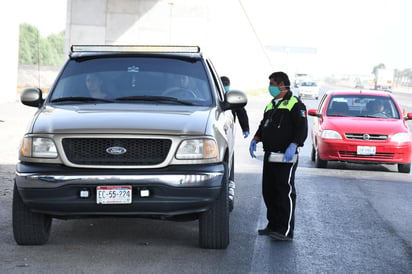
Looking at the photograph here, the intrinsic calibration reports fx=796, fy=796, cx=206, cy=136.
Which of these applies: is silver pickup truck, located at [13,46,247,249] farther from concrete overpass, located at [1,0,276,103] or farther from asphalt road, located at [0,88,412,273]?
concrete overpass, located at [1,0,276,103]

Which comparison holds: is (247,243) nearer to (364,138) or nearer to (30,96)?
(30,96)

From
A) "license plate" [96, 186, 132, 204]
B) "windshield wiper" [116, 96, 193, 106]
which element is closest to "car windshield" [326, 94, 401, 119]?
"windshield wiper" [116, 96, 193, 106]

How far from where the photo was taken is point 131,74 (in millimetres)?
8031

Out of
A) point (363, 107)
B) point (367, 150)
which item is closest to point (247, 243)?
point (367, 150)

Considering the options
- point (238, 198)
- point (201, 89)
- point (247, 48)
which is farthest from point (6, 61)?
point (247, 48)

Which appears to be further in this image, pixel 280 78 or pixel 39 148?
pixel 280 78

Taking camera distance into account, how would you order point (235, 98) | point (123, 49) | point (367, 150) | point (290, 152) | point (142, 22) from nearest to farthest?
1. point (290, 152)
2. point (235, 98)
3. point (123, 49)
4. point (367, 150)
5. point (142, 22)

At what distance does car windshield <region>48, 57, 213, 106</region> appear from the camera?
7.77 m

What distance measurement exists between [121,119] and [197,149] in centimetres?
72

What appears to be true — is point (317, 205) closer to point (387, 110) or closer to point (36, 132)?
point (36, 132)

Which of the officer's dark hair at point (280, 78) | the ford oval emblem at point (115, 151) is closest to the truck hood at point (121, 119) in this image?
the ford oval emblem at point (115, 151)

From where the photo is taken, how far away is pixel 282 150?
26.0ft

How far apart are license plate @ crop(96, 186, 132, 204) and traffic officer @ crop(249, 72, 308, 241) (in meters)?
1.86

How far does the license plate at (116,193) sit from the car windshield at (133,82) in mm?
1334
